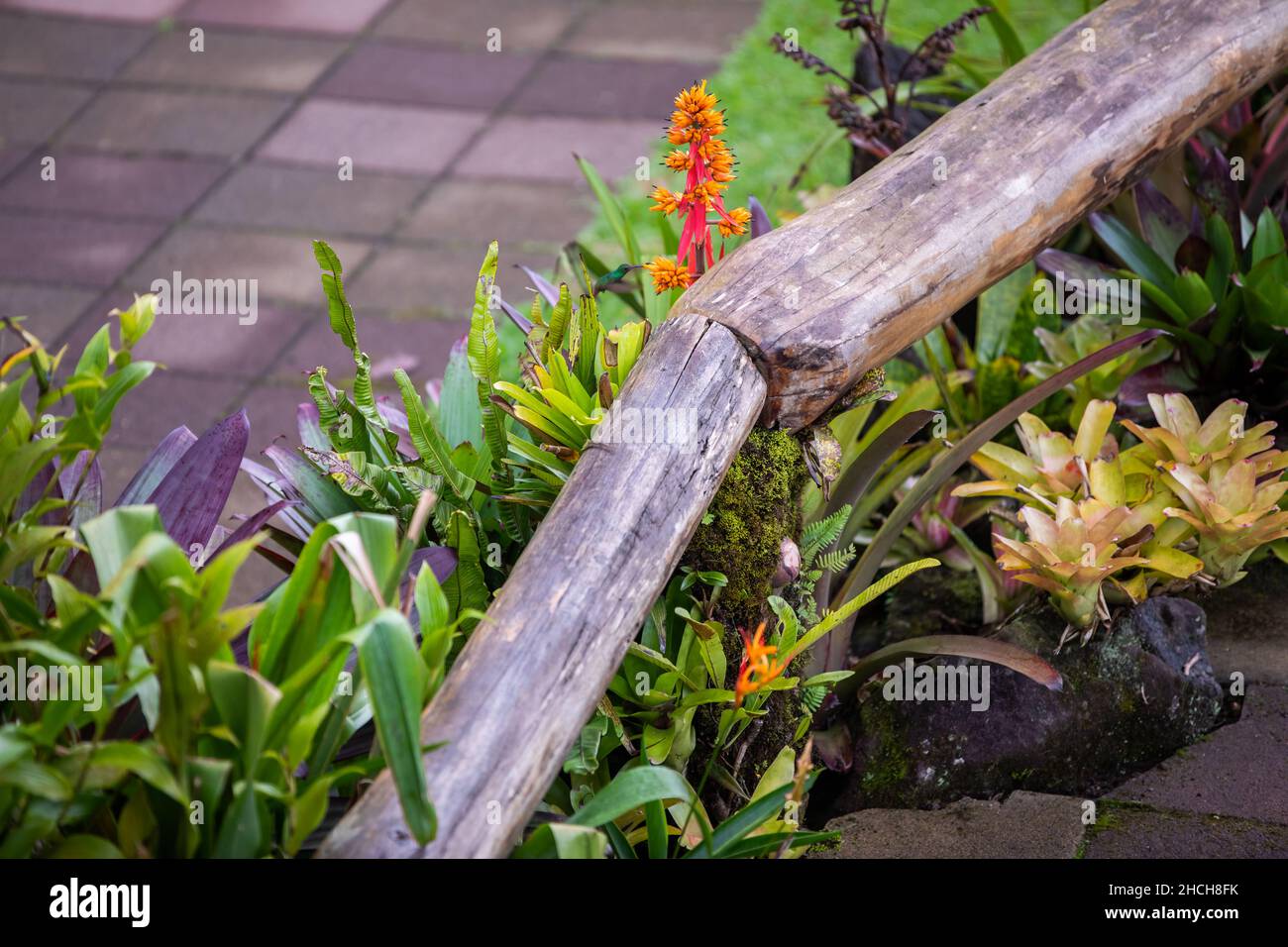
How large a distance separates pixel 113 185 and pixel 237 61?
102 centimetres

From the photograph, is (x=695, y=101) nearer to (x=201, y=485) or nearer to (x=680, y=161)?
(x=680, y=161)

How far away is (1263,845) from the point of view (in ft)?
6.60

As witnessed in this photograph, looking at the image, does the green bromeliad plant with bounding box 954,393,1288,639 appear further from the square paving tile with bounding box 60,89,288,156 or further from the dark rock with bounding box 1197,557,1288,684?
the square paving tile with bounding box 60,89,288,156

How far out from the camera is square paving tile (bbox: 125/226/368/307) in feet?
13.6

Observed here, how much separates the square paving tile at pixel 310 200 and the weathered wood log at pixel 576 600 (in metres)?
2.75

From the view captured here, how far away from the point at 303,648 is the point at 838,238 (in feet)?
3.88

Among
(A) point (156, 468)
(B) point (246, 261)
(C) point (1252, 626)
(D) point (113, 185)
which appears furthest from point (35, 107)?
(C) point (1252, 626)

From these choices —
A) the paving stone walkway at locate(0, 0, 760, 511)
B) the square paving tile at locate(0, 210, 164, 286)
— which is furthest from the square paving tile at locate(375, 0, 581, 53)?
the square paving tile at locate(0, 210, 164, 286)

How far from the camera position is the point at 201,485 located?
192 cm

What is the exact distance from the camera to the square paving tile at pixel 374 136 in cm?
473

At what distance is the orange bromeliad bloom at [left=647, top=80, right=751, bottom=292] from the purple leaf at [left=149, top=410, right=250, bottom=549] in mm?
767

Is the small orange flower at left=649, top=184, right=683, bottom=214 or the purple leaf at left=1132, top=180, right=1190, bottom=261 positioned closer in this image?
the small orange flower at left=649, top=184, right=683, bottom=214

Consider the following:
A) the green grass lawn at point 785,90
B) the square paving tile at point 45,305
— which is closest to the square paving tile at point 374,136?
the green grass lawn at point 785,90

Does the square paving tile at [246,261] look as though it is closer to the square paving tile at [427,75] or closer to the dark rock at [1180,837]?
the square paving tile at [427,75]
